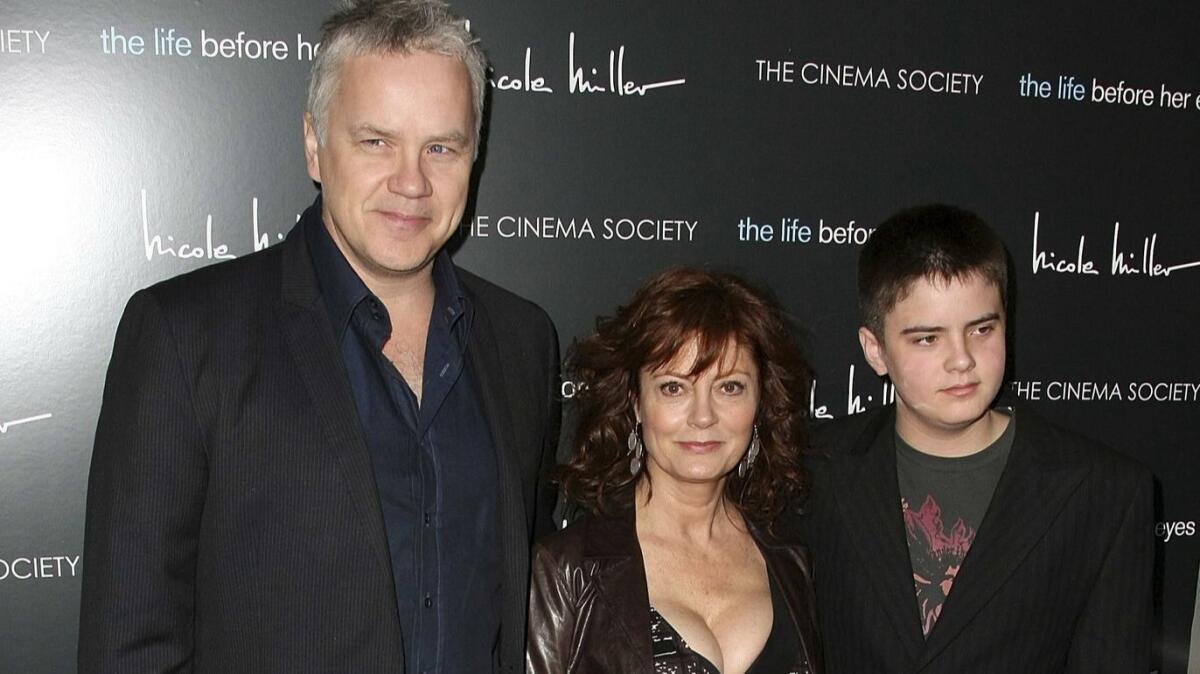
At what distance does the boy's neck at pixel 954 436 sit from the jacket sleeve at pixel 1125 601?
31 centimetres

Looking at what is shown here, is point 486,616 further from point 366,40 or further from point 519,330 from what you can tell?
point 366,40

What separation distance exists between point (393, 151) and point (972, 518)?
1452 millimetres

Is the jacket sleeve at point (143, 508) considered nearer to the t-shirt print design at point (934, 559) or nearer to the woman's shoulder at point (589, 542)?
the woman's shoulder at point (589, 542)

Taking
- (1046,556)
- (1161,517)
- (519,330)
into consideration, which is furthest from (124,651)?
(1161,517)

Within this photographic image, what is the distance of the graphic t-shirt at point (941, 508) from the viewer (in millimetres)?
2151

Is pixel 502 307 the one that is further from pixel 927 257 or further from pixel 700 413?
pixel 927 257

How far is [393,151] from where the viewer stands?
186 cm

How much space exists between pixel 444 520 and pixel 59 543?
1.34 m

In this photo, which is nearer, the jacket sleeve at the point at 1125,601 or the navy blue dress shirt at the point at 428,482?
the navy blue dress shirt at the point at 428,482

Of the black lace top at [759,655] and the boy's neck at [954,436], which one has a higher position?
the boy's neck at [954,436]
